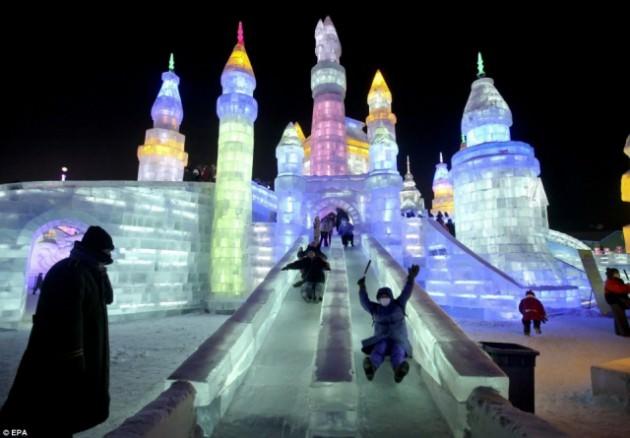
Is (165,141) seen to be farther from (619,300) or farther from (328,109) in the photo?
(619,300)

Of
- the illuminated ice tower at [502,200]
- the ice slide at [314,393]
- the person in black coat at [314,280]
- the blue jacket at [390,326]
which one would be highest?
the illuminated ice tower at [502,200]

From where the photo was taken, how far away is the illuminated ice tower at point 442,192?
47.7 metres

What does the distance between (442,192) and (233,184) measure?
1439 inches

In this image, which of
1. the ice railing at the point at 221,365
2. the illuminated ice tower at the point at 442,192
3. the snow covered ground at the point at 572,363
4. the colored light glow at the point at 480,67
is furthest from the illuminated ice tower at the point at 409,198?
the ice railing at the point at 221,365

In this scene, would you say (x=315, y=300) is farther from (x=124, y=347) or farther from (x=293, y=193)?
(x=293, y=193)

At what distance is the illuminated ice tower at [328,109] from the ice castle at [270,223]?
13.5 ft

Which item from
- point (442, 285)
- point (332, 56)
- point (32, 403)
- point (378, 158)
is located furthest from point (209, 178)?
point (32, 403)

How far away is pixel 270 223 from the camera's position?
19750 mm

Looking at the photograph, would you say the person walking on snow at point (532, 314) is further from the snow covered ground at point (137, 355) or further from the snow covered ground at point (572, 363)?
the snow covered ground at point (137, 355)

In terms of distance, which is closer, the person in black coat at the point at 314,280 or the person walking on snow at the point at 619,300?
the person in black coat at the point at 314,280

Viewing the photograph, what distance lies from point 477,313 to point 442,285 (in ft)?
7.14

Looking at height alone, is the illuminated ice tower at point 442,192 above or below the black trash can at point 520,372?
above

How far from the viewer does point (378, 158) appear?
1928 centimetres

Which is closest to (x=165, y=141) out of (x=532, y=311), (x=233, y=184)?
(x=233, y=184)
